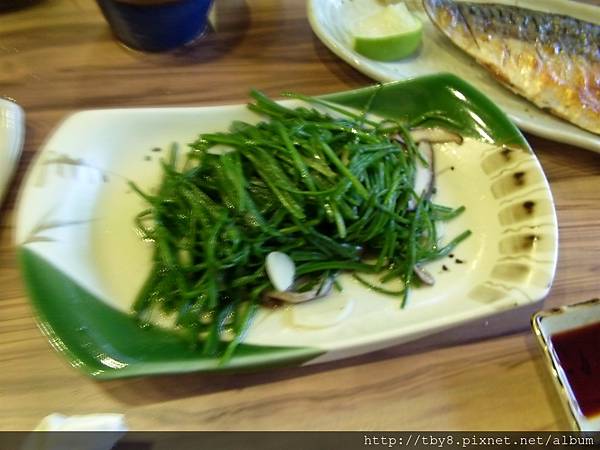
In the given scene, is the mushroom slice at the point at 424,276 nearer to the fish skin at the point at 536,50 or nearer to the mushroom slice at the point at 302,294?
the mushroom slice at the point at 302,294

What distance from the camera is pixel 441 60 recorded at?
1856 millimetres

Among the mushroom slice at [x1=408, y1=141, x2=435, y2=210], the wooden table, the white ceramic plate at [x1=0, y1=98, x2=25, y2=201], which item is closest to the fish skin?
the wooden table

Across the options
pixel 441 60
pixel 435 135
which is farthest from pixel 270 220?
pixel 441 60

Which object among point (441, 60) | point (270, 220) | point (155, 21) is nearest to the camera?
point (270, 220)

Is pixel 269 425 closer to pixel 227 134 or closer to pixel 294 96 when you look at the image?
pixel 227 134

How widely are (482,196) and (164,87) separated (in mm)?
1008

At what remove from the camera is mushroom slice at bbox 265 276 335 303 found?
3.80 feet

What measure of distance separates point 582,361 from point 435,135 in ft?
2.23

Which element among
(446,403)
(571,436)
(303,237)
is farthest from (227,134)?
(571,436)

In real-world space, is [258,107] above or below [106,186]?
above

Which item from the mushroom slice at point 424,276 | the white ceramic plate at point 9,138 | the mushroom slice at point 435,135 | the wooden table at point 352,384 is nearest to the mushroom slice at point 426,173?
the mushroom slice at point 435,135

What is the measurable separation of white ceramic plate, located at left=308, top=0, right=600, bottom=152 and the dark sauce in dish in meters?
0.64

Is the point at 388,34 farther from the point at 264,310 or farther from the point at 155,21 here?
the point at 264,310

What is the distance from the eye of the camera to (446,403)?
3.62 feet
